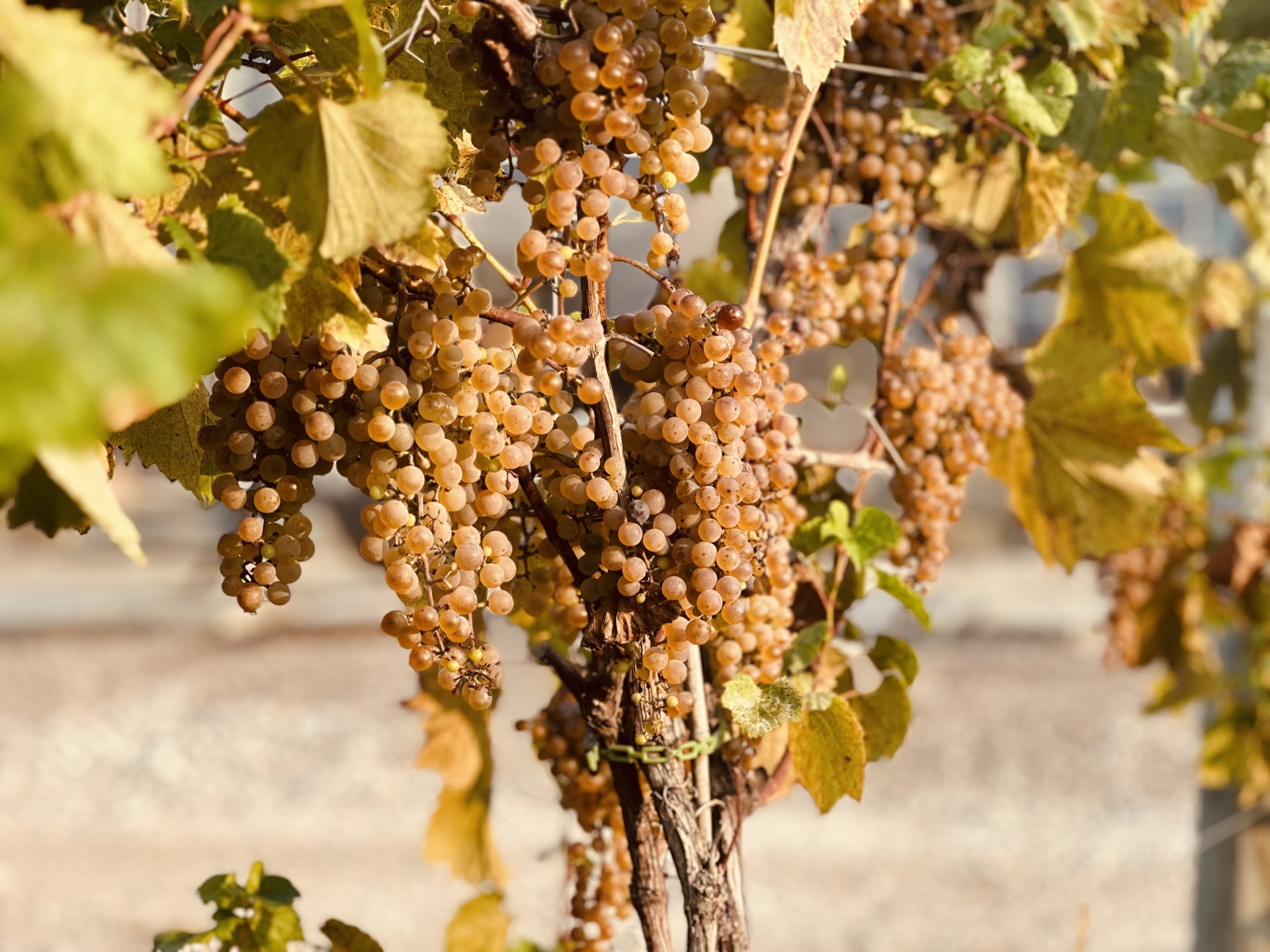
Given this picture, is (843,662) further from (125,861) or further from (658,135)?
(125,861)

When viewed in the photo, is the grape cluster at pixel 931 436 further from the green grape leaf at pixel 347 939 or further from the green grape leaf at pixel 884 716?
the green grape leaf at pixel 347 939

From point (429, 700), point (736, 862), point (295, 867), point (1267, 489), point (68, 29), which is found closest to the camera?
point (68, 29)

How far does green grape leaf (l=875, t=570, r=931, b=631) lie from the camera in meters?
0.58

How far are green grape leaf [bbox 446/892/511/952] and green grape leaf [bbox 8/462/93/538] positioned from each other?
47cm

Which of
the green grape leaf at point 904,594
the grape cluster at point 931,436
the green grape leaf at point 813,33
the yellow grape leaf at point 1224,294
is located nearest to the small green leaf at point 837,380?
the grape cluster at point 931,436

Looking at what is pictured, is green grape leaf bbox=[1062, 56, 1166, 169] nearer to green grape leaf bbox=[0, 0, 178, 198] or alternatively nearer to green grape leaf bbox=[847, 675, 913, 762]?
green grape leaf bbox=[847, 675, 913, 762]

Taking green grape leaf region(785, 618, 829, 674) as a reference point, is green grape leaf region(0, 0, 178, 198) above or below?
below

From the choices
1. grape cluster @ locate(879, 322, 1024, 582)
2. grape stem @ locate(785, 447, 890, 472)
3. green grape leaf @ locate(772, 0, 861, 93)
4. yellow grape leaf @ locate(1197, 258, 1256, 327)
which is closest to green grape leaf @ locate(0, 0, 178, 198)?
green grape leaf @ locate(772, 0, 861, 93)

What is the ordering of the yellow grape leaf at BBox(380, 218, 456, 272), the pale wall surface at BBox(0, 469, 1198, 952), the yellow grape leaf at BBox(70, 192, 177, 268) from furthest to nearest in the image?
1. the pale wall surface at BBox(0, 469, 1198, 952)
2. the yellow grape leaf at BBox(380, 218, 456, 272)
3. the yellow grape leaf at BBox(70, 192, 177, 268)

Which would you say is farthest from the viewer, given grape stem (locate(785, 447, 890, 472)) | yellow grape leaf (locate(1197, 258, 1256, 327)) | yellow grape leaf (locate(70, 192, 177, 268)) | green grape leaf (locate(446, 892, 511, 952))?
yellow grape leaf (locate(1197, 258, 1256, 327))

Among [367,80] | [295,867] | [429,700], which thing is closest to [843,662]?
[429,700]

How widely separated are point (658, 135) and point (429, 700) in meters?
0.40

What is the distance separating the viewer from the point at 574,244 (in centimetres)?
42

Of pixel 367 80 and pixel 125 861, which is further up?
pixel 125 861
